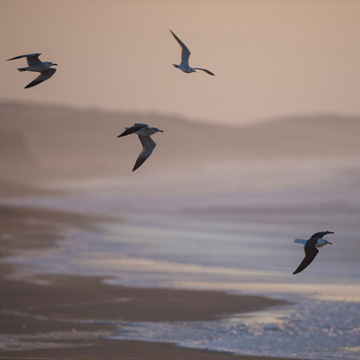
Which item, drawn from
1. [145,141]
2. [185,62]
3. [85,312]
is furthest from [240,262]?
[145,141]

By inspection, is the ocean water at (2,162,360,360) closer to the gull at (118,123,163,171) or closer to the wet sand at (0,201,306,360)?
the wet sand at (0,201,306,360)

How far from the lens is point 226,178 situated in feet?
185

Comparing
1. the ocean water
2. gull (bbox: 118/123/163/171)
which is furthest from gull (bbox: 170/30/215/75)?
the ocean water

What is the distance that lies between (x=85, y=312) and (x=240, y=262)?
20.8 ft

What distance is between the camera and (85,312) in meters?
14.3

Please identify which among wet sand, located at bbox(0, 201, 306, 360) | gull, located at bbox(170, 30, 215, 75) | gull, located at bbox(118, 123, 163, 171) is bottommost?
wet sand, located at bbox(0, 201, 306, 360)

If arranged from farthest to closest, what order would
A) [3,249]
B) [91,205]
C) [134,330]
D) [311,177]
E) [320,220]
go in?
[311,177]
[91,205]
[320,220]
[3,249]
[134,330]

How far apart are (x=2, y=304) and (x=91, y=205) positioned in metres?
25.4

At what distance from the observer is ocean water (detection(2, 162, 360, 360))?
12922 mm

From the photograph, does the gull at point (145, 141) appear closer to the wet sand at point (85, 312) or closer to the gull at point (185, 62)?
the gull at point (185, 62)

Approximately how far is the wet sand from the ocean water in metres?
0.38

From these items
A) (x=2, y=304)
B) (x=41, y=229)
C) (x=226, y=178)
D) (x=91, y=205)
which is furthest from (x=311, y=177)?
(x=2, y=304)

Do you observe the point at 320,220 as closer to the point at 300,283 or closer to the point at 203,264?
the point at 203,264

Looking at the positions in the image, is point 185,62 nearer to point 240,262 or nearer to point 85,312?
point 85,312
